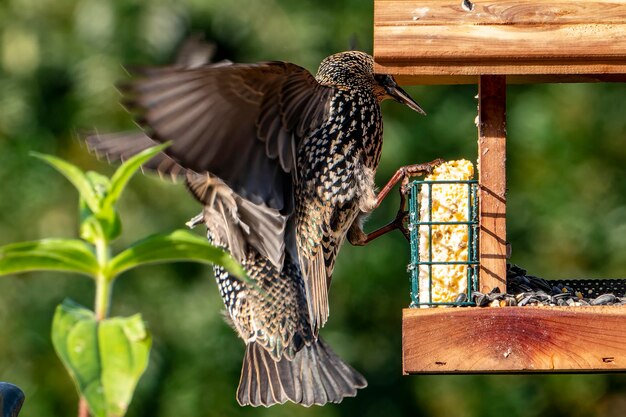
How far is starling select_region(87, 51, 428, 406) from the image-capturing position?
3.14 metres

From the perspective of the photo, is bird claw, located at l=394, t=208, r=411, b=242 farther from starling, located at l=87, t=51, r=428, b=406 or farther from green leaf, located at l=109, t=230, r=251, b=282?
green leaf, located at l=109, t=230, r=251, b=282

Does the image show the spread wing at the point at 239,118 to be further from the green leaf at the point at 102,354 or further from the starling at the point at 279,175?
the green leaf at the point at 102,354

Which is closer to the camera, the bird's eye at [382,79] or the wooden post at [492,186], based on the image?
the wooden post at [492,186]

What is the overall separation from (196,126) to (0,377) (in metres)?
2.83

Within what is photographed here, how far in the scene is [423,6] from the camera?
284cm

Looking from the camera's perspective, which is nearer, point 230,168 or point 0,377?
point 230,168

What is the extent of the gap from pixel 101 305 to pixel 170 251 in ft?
0.29

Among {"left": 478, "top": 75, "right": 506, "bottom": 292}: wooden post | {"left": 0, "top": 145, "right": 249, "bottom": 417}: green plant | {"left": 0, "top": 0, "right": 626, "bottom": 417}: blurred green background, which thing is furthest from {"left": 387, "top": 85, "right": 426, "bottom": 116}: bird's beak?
{"left": 0, "top": 145, "right": 249, "bottom": 417}: green plant

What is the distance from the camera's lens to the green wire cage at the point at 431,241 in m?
3.07

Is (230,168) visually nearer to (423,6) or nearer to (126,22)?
(423,6)

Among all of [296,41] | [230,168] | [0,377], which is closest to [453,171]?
[230,168]

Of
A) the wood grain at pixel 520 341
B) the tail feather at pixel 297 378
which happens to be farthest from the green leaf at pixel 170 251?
the tail feather at pixel 297 378

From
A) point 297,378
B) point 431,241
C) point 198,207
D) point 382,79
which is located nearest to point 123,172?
point 431,241

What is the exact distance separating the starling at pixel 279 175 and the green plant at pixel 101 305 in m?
1.80
